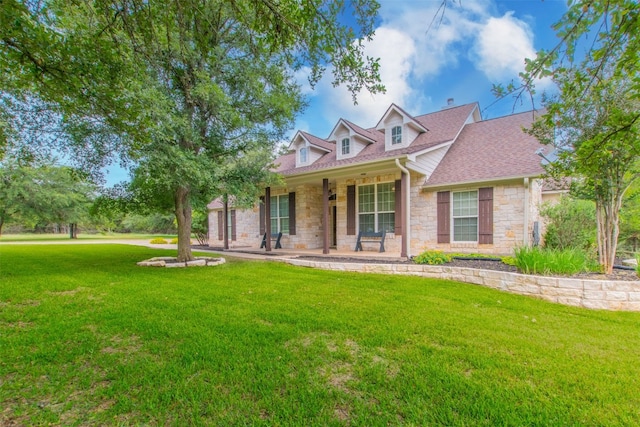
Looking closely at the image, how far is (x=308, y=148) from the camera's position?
40.4 feet

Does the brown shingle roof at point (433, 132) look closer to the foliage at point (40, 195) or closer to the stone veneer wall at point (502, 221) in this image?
the stone veneer wall at point (502, 221)

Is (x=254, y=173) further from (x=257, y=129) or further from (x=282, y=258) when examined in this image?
(x=282, y=258)

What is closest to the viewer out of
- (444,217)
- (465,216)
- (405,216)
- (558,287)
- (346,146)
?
(558,287)

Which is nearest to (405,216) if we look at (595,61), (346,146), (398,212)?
(398,212)

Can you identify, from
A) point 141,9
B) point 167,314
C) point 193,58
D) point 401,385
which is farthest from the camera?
point 193,58

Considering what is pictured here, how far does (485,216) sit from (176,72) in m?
8.90

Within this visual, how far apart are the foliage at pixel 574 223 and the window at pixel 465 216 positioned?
1802 mm

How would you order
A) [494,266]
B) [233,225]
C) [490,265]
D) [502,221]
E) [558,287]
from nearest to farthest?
[558,287] → [494,266] → [490,265] → [502,221] → [233,225]

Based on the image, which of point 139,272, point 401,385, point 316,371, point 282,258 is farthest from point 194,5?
point 282,258

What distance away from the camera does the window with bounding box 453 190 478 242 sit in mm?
8758

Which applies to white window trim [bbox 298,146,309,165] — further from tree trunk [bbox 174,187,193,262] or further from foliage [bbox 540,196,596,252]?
foliage [bbox 540,196,596,252]

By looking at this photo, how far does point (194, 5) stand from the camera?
283cm

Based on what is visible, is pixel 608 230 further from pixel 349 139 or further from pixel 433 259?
pixel 349 139

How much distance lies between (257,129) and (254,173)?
3.90 ft
